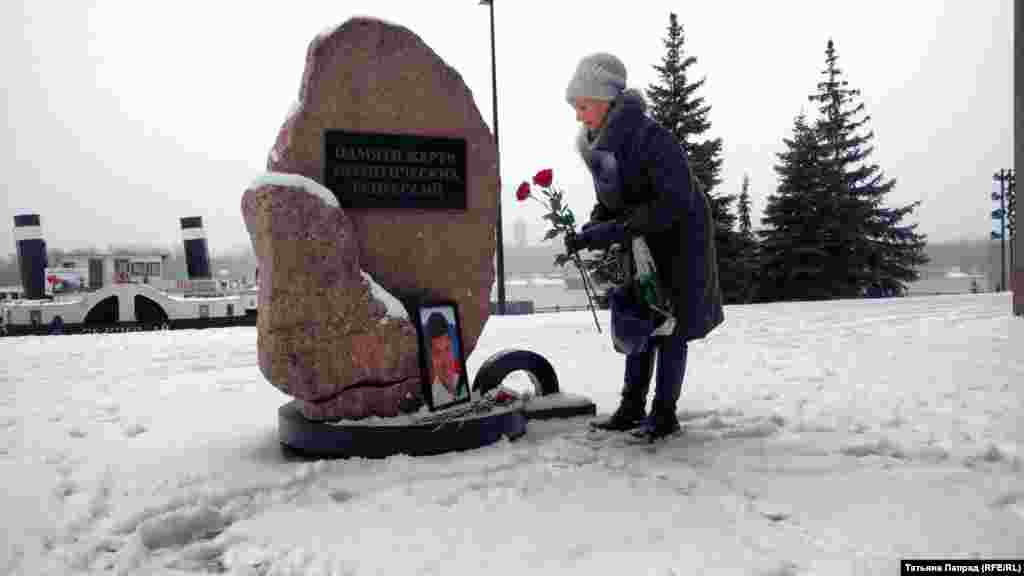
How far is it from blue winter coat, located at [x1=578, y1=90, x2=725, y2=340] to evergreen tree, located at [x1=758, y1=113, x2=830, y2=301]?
17524 millimetres

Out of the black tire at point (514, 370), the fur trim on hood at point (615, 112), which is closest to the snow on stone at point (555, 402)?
the black tire at point (514, 370)

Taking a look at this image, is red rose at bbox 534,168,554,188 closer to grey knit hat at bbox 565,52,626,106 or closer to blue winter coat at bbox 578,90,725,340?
blue winter coat at bbox 578,90,725,340

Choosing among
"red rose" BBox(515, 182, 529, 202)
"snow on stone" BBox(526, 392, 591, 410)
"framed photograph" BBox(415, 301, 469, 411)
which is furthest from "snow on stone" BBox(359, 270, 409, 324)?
"snow on stone" BBox(526, 392, 591, 410)

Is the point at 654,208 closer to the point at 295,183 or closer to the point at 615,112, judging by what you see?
the point at 615,112

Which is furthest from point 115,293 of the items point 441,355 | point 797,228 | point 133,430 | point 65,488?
point 797,228

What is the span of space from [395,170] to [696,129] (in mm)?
16811

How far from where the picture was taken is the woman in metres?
3.16

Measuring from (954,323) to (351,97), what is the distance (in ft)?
27.4

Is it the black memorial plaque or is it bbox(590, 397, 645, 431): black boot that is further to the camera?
bbox(590, 397, 645, 431): black boot

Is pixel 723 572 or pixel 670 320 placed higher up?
pixel 670 320

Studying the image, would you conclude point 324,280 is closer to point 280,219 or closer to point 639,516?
point 280,219

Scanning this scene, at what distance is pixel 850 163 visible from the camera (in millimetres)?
21953

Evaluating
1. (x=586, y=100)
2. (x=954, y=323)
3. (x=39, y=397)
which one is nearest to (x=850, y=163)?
(x=954, y=323)

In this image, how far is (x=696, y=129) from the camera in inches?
739
